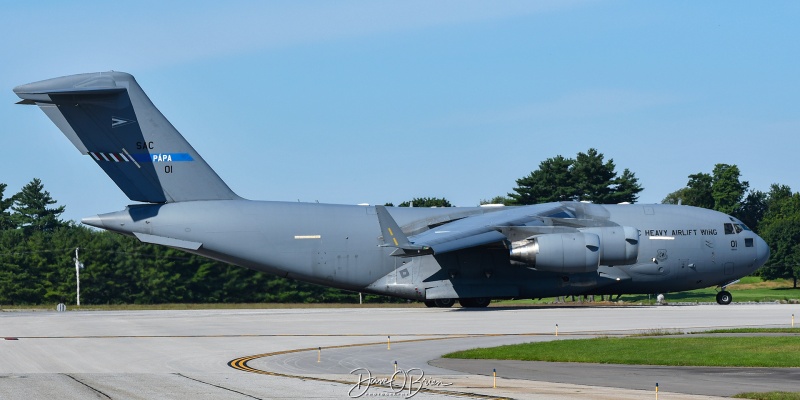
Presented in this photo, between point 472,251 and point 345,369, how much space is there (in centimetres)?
1926

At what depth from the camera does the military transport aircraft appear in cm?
3747

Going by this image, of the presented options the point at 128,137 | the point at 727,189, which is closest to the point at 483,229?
the point at 128,137

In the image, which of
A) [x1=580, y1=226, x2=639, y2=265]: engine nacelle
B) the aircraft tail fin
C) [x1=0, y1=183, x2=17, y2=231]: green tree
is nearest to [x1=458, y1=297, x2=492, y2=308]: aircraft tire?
[x1=580, y1=226, x2=639, y2=265]: engine nacelle

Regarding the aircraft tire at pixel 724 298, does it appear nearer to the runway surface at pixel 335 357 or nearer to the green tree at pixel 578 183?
the runway surface at pixel 335 357

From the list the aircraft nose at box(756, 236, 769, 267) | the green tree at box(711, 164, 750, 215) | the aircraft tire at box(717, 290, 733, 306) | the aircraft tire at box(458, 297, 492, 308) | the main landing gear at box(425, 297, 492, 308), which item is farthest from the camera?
the green tree at box(711, 164, 750, 215)

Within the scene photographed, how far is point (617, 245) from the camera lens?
1519 inches

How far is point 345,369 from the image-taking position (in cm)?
2084

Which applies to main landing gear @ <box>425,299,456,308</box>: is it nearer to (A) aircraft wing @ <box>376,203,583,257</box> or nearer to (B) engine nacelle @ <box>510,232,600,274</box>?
(A) aircraft wing @ <box>376,203,583,257</box>

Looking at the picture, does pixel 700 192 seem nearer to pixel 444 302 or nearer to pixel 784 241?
pixel 784 241

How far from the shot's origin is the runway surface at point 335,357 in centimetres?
1723

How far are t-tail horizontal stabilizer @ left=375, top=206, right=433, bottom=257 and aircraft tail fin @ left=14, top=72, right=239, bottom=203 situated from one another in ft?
22.1

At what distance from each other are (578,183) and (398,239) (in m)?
65.3

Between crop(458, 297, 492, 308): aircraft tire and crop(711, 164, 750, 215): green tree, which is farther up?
crop(711, 164, 750, 215): green tree

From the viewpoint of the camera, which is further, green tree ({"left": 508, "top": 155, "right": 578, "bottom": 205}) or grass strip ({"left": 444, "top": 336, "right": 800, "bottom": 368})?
green tree ({"left": 508, "top": 155, "right": 578, "bottom": 205})
